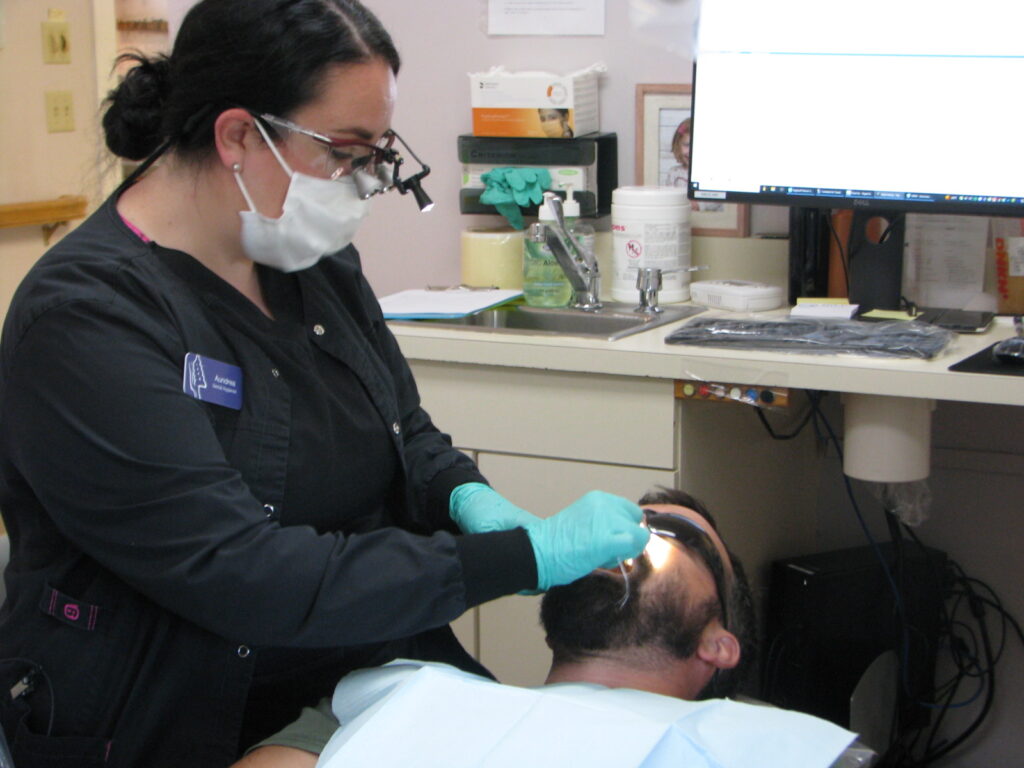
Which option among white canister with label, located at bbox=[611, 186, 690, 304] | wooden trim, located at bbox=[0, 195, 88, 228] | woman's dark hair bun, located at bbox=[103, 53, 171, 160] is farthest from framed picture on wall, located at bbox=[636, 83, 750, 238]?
wooden trim, located at bbox=[0, 195, 88, 228]

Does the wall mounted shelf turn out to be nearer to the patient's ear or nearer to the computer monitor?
the computer monitor

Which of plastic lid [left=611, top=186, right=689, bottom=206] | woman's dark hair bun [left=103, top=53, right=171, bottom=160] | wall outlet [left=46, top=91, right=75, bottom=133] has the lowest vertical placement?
plastic lid [left=611, top=186, right=689, bottom=206]

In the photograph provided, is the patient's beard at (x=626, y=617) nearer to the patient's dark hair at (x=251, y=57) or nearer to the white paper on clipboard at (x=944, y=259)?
the patient's dark hair at (x=251, y=57)

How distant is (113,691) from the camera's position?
1279 millimetres

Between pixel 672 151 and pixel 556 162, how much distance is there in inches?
9.3

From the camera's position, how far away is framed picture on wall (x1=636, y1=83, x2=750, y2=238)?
7.99 feet

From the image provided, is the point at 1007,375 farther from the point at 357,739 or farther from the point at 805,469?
the point at 357,739

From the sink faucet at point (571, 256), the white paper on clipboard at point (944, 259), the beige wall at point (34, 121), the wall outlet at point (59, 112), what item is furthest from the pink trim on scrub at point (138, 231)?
the wall outlet at point (59, 112)

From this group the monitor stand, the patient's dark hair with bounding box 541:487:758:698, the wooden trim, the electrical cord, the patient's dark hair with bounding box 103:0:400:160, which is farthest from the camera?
the wooden trim

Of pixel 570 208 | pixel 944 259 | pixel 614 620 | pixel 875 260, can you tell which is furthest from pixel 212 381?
pixel 944 259

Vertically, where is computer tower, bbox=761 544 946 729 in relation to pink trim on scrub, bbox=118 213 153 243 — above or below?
below

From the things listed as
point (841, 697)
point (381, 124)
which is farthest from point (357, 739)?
point (841, 697)

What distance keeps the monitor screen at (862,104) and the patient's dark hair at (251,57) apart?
1.00 m

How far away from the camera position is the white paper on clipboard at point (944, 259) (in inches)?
88.5
